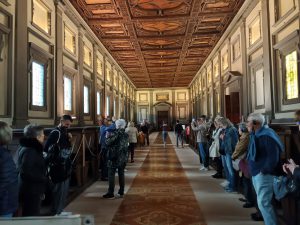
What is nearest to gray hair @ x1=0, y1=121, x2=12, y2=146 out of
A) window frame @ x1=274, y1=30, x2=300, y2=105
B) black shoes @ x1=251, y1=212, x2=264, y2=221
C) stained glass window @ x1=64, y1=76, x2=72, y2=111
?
black shoes @ x1=251, y1=212, x2=264, y2=221

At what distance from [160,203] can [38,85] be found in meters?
4.57

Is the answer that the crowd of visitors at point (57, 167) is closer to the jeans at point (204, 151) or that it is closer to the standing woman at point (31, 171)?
the standing woman at point (31, 171)

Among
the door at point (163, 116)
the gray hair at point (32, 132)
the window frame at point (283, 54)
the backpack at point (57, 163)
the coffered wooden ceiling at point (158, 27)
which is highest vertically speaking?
the coffered wooden ceiling at point (158, 27)

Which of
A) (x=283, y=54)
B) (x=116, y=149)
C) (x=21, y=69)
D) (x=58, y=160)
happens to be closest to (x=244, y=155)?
(x=116, y=149)

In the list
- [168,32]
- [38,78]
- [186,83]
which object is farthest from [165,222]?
[186,83]

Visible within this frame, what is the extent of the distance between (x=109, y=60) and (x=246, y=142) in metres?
14.6

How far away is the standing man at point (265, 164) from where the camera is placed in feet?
11.9

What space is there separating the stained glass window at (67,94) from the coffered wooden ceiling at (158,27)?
2.41 metres

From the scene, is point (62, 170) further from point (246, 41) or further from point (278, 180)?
point (246, 41)

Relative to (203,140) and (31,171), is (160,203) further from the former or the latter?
(203,140)

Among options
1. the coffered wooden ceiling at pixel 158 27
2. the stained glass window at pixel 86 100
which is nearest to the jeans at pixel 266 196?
the coffered wooden ceiling at pixel 158 27

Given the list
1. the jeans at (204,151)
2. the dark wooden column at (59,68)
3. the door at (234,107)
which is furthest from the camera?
the door at (234,107)

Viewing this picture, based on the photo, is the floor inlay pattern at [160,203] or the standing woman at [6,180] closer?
the standing woman at [6,180]

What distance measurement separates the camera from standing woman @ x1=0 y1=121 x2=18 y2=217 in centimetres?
271
